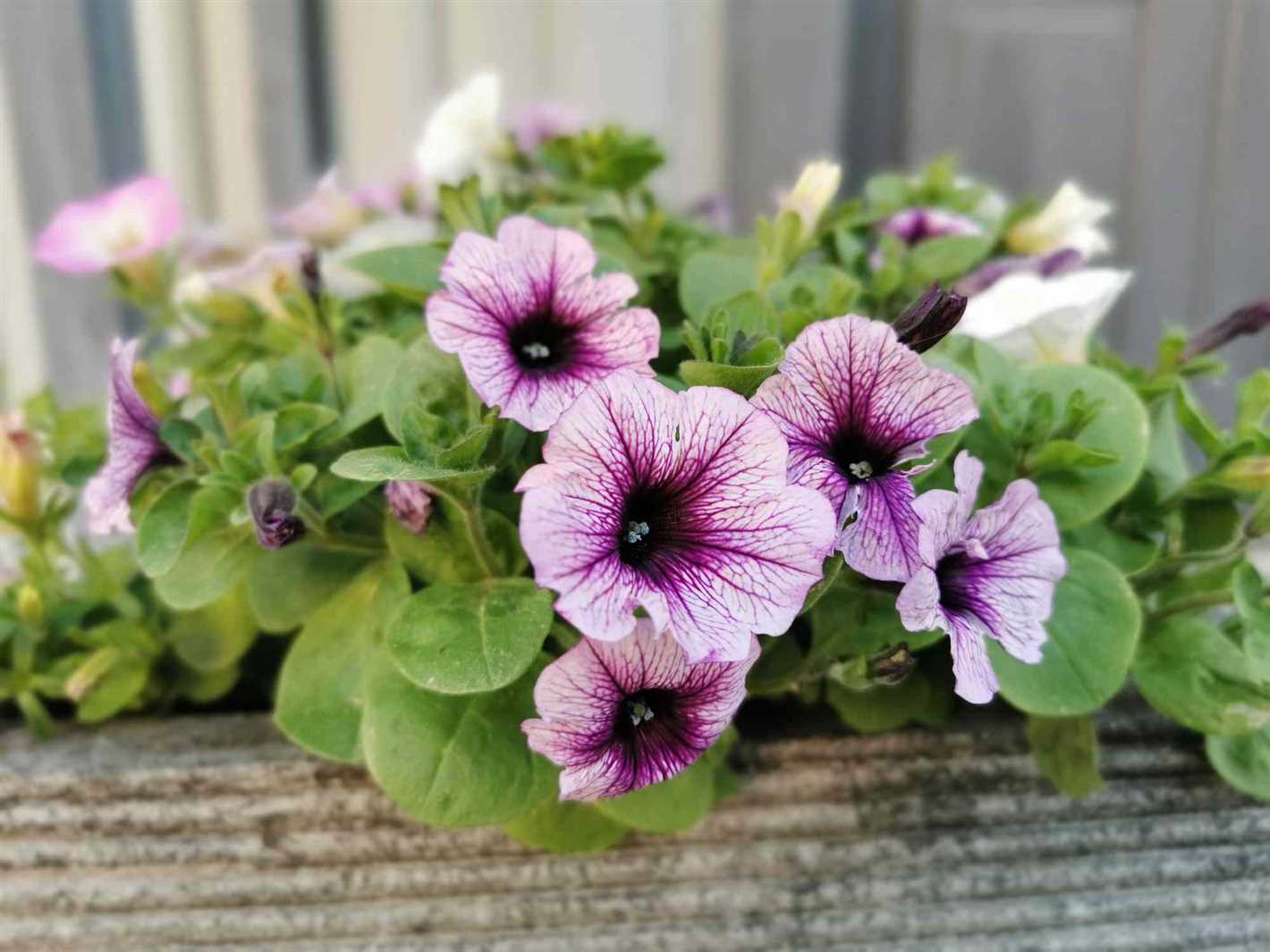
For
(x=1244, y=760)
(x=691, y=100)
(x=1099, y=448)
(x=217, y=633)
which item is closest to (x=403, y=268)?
(x=217, y=633)

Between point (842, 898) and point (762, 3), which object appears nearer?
point (842, 898)

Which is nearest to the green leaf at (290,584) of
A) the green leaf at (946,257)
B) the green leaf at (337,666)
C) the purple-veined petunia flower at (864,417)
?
the green leaf at (337,666)

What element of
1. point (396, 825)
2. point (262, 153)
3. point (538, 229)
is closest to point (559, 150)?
point (538, 229)

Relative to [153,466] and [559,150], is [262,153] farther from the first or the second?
[153,466]

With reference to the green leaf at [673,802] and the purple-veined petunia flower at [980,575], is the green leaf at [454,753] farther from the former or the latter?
the purple-veined petunia flower at [980,575]

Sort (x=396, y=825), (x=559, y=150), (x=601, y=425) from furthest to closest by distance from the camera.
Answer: (x=559, y=150) < (x=396, y=825) < (x=601, y=425)

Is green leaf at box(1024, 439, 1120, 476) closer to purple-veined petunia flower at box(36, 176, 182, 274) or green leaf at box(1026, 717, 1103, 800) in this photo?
green leaf at box(1026, 717, 1103, 800)
